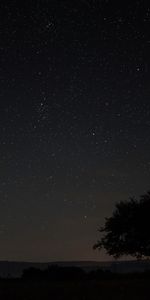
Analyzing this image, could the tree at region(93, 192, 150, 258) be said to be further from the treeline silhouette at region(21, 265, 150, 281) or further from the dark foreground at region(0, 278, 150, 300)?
the dark foreground at region(0, 278, 150, 300)

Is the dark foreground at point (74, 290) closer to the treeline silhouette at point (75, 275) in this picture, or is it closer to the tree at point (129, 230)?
the treeline silhouette at point (75, 275)

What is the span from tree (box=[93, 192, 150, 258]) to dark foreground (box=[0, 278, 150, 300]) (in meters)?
34.2

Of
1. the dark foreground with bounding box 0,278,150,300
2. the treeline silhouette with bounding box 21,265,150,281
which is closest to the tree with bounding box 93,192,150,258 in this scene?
the treeline silhouette with bounding box 21,265,150,281

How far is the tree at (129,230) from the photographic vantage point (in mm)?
53062

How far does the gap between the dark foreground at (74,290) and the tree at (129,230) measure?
34.2 m

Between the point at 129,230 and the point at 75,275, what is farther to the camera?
the point at 129,230

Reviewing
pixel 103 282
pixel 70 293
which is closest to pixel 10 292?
pixel 70 293

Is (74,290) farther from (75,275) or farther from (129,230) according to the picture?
(129,230)

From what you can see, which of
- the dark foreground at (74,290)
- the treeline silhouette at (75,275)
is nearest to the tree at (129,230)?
the treeline silhouette at (75,275)

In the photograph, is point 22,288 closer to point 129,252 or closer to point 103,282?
point 103,282

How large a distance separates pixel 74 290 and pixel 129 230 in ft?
124

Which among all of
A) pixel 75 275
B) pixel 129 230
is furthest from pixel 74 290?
pixel 129 230

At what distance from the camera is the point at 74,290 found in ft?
54.9

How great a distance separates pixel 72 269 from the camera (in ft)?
136
